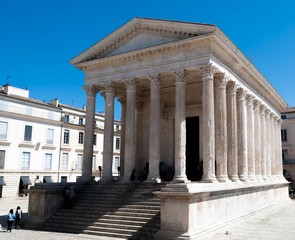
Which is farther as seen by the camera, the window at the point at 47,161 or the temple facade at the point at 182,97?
the window at the point at 47,161

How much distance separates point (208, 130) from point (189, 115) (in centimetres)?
787

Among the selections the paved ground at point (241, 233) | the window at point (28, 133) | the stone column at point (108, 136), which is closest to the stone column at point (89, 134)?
the stone column at point (108, 136)

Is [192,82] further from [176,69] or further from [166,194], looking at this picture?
[166,194]

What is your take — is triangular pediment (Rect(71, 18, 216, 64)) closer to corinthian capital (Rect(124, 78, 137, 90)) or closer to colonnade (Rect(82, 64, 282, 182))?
corinthian capital (Rect(124, 78, 137, 90))

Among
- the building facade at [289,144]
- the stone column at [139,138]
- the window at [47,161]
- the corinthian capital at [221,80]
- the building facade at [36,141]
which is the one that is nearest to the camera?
the corinthian capital at [221,80]

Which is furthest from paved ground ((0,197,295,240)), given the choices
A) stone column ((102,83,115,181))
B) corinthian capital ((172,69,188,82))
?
corinthian capital ((172,69,188,82))

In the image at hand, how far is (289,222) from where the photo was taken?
19.0 m

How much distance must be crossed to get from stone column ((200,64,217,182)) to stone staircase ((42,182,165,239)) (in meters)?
2.78

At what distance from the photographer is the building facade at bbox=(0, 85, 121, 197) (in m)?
38.5

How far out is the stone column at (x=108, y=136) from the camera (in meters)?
21.9

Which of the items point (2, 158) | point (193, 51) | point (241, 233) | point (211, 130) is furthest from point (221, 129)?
point (2, 158)

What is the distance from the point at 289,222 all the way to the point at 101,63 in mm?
15435

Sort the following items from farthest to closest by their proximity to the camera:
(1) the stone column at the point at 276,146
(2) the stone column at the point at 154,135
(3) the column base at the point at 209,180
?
(1) the stone column at the point at 276,146 < (2) the stone column at the point at 154,135 < (3) the column base at the point at 209,180

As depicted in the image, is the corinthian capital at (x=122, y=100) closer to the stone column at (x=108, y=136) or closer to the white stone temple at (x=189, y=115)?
the white stone temple at (x=189, y=115)
